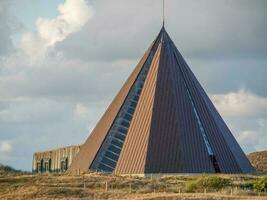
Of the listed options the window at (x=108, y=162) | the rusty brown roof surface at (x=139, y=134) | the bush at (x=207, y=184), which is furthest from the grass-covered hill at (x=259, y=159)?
the bush at (x=207, y=184)

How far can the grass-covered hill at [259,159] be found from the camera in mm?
118912

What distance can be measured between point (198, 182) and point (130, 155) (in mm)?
16863

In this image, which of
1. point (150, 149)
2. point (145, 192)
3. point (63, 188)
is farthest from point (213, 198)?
Answer: point (150, 149)

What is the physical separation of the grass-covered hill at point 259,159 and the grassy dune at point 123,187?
49.4m

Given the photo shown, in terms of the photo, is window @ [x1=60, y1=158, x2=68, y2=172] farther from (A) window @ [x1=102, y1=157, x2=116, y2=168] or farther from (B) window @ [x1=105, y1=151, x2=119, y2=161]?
(A) window @ [x1=102, y1=157, x2=116, y2=168]

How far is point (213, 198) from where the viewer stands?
162ft

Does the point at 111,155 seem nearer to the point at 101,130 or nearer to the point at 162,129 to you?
the point at 101,130

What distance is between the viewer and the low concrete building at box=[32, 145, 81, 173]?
313 feet

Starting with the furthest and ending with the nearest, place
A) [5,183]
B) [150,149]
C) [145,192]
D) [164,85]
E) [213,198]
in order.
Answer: [164,85] → [150,149] → [5,183] → [145,192] → [213,198]

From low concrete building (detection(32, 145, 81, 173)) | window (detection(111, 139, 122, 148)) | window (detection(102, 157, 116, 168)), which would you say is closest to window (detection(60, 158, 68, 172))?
low concrete building (detection(32, 145, 81, 173))

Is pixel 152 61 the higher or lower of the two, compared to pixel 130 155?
higher

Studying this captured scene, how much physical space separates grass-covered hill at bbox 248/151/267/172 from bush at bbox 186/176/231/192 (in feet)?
180

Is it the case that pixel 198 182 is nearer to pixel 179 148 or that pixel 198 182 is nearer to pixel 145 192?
pixel 145 192

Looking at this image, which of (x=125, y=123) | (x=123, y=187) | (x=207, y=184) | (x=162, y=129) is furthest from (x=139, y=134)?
(x=207, y=184)
